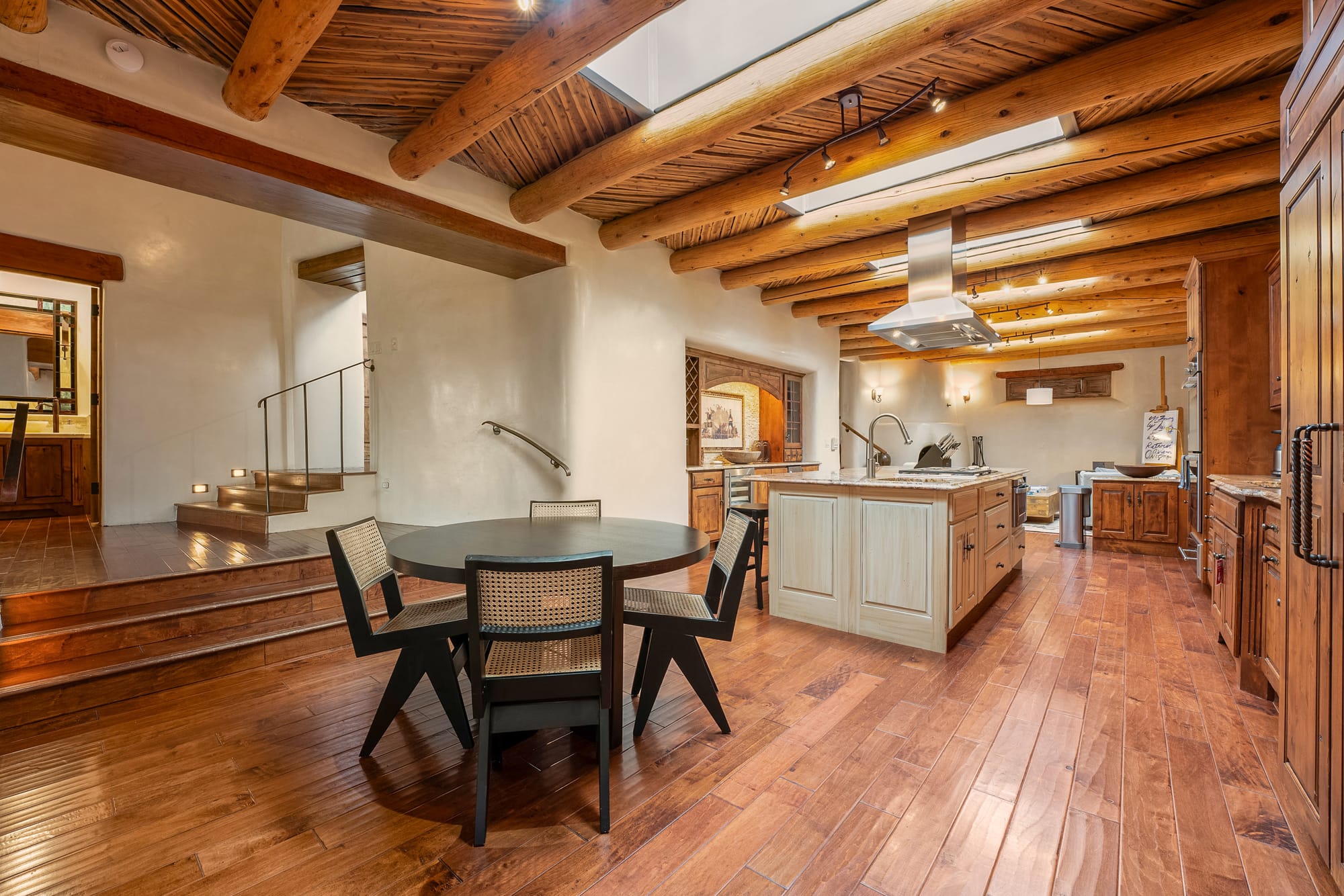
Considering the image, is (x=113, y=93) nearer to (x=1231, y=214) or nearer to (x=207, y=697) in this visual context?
(x=207, y=697)

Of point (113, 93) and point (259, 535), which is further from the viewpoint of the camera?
point (259, 535)

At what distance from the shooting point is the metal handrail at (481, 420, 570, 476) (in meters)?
4.51

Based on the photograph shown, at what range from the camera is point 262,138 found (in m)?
2.91

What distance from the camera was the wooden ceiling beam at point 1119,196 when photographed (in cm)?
347

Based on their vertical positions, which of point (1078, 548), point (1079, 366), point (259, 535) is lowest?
point (1078, 548)

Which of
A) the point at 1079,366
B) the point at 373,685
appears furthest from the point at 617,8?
the point at 1079,366

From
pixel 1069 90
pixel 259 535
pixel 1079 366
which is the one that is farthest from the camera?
pixel 1079 366

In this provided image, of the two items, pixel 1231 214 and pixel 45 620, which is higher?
pixel 1231 214

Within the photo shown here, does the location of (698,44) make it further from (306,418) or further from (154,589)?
(306,418)

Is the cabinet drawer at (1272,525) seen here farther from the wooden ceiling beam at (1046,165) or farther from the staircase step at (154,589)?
the staircase step at (154,589)

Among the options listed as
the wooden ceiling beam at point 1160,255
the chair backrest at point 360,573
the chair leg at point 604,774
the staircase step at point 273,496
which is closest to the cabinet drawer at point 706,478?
the wooden ceiling beam at point 1160,255

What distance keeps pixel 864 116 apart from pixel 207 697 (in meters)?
4.32

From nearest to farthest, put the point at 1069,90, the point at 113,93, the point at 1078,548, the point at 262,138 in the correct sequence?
the point at 113,93
the point at 1069,90
the point at 262,138
the point at 1078,548

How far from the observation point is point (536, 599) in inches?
61.9
